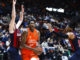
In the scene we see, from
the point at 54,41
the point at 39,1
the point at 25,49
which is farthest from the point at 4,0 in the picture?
the point at 25,49

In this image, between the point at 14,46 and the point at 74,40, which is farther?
the point at 14,46

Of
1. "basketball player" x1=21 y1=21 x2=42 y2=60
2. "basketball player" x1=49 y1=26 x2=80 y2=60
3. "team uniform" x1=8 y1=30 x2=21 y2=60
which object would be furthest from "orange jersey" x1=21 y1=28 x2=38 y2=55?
"basketball player" x1=49 y1=26 x2=80 y2=60

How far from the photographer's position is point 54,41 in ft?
28.6

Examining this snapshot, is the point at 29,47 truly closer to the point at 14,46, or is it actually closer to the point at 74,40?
the point at 14,46

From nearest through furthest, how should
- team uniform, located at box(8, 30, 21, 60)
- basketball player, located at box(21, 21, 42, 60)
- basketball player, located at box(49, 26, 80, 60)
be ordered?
basketball player, located at box(49, 26, 80, 60), team uniform, located at box(8, 30, 21, 60), basketball player, located at box(21, 21, 42, 60)

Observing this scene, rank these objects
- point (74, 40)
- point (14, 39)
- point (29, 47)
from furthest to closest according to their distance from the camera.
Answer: point (29, 47) → point (14, 39) → point (74, 40)

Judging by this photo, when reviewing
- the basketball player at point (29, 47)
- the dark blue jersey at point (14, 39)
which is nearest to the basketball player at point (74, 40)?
the basketball player at point (29, 47)

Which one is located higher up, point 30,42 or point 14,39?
point 14,39

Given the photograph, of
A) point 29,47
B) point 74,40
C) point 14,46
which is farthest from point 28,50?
point 74,40

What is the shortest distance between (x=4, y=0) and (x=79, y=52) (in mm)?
16098

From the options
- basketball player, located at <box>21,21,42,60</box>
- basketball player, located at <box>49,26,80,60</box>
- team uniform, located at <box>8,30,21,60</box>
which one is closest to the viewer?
basketball player, located at <box>49,26,80,60</box>

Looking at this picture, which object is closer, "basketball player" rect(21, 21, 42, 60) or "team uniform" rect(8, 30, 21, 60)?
"team uniform" rect(8, 30, 21, 60)

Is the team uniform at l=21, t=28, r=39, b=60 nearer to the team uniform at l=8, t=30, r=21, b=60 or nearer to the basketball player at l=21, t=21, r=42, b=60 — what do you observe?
the basketball player at l=21, t=21, r=42, b=60

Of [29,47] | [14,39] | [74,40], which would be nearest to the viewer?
[74,40]
